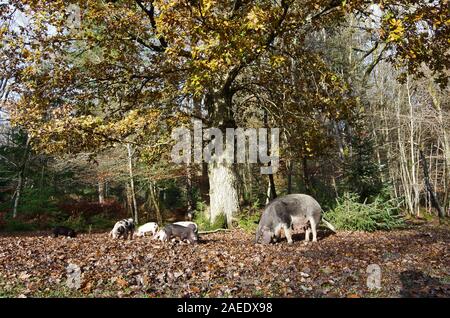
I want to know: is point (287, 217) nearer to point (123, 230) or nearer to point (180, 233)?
point (180, 233)

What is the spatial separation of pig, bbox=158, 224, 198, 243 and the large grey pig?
1971 mm

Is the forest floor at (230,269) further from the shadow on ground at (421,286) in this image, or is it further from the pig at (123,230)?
the pig at (123,230)

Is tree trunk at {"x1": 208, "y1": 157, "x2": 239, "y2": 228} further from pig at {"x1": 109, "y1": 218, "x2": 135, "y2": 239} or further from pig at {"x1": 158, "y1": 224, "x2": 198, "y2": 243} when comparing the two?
pig at {"x1": 158, "y1": 224, "x2": 198, "y2": 243}

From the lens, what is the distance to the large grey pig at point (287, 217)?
1180 centimetres

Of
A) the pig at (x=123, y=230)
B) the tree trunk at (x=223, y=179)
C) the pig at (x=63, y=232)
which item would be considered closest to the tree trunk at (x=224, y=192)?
the tree trunk at (x=223, y=179)

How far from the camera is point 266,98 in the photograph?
1762 cm

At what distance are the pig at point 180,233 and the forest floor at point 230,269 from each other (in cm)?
58

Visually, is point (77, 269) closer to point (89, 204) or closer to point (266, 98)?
point (266, 98)

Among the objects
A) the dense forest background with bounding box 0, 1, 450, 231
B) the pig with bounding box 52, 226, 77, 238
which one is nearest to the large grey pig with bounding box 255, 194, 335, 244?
the dense forest background with bounding box 0, 1, 450, 231

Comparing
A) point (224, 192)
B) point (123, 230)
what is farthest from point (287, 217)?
point (123, 230)

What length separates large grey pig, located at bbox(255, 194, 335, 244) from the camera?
11.8 metres

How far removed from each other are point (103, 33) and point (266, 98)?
7.14 meters

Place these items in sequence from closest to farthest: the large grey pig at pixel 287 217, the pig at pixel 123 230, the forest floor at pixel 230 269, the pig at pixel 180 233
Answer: the forest floor at pixel 230 269 → the large grey pig at pixel 287 217 → the pig at pixel 180 233 → the pig at pixel 123 230
